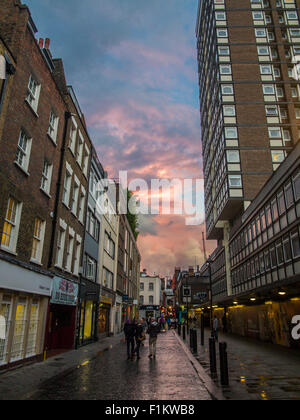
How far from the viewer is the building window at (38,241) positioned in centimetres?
1320

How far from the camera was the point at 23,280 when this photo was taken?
11305 mm

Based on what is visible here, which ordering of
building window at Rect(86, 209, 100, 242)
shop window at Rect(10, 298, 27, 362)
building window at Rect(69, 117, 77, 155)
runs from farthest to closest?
1. building window at Rect(86, 209, 100, 242)
2. building window at Rect(69, 117, 77, 155)
3. shop window at Rect(10, 298, 27, 362)

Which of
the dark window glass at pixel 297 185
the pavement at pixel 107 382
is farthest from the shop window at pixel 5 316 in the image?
the dark window glass at pixel 297 185

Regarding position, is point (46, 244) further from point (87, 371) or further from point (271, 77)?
point (271, 77)

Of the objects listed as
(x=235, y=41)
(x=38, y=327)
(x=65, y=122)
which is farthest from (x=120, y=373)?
(x=235, y=41)

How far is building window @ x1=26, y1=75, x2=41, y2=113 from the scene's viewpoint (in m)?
12.9

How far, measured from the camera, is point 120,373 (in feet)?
34.0

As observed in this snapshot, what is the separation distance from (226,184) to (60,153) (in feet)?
83.1

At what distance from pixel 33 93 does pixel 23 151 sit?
3067mm

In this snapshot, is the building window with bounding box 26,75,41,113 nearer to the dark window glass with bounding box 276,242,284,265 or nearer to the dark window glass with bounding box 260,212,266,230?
the dark window glass with bounding box 276,242,284,265

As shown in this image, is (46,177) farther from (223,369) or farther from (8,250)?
(223,369)

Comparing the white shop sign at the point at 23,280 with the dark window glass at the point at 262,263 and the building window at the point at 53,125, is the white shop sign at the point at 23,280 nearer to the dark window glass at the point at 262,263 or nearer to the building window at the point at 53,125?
the building window at the point at 53,125

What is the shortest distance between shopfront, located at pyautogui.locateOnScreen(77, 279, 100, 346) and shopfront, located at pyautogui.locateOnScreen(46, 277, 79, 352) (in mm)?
835

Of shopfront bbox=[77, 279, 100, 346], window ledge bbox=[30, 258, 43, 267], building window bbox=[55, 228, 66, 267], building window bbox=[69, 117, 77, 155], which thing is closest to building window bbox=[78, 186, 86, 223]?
building window bbox=[69, 117, 77, 155]
